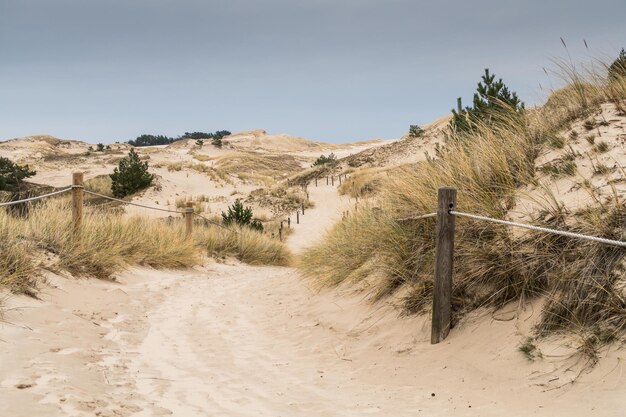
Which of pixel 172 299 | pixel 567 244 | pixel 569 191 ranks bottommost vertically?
pixel 172 299

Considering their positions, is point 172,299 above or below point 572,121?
below

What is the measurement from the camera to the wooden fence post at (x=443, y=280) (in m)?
4.35

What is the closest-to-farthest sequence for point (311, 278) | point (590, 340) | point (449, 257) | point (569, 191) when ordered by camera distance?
point (590, 340), point (449, 257), point (569, 191), point (311, 278)

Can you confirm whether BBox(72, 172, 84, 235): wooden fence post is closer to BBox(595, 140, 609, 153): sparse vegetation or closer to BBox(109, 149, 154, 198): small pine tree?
BBox(595, 140, 609, 153): sparse vegetation

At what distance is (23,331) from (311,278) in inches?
183

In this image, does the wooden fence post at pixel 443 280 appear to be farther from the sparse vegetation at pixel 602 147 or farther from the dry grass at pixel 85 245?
the dry grass at pixel 85 245

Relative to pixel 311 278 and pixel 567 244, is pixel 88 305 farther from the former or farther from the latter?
pixel 567 244

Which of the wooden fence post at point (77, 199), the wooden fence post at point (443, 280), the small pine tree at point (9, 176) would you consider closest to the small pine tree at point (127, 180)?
the small pine tree at point (9, 176)

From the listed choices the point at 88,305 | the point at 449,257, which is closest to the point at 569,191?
the point at 449,257

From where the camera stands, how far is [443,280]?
4348 millimetres

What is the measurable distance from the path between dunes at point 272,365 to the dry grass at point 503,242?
11.0 inches

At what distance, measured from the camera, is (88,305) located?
6430mm

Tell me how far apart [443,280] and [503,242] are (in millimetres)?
605

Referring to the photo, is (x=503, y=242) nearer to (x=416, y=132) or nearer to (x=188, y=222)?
(x=188, y=222)
